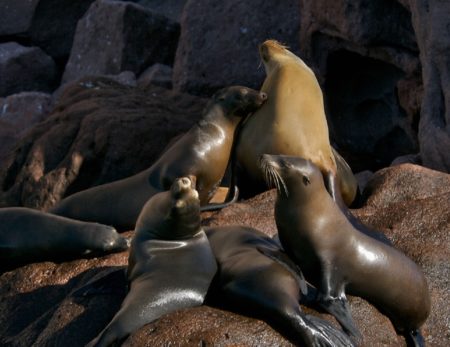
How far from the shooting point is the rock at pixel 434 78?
9.40 metres

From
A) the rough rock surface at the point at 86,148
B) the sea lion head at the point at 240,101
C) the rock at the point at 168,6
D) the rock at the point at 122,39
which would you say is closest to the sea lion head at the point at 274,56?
the sea lion head at the point at 240,101

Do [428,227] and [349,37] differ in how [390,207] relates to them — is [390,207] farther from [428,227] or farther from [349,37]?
[349,37]

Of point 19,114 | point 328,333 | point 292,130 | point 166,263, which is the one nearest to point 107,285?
point 166,263

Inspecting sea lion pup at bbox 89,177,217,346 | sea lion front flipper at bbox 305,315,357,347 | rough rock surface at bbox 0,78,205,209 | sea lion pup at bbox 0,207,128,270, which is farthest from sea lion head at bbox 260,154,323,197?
rough rock surface at bbox 0,78,205,209

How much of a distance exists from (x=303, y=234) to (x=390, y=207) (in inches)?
55.2

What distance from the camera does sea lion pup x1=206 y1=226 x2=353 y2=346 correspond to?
5664mm

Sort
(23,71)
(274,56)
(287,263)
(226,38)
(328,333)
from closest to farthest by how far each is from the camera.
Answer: (328,333) < (287,263) < (274,56) < (226,38) < (23,71)

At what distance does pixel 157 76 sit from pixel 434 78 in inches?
175

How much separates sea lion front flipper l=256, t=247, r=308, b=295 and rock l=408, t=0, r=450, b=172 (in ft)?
11.2

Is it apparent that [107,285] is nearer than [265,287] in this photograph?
No

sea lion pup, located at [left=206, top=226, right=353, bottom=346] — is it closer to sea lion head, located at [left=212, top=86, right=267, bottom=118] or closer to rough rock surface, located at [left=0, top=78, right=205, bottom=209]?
sea lion head, located at [left=212, top=86, right=267, bottom=118]

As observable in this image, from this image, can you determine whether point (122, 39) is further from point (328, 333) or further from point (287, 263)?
point (328, 333)

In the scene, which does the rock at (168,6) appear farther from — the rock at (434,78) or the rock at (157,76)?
the rock at (434,78)

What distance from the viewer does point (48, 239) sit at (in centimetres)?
761
